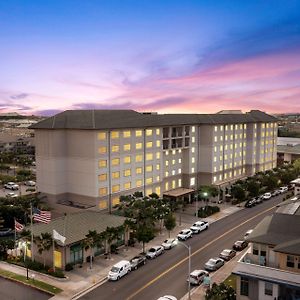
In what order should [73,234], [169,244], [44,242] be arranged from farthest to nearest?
1. [169,244]
2. [73,234]
3. [44,242]

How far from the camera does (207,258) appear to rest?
57.1 m

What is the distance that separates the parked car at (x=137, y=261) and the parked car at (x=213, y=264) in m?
9.09

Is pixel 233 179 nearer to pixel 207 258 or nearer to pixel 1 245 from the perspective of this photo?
→ pixel 207 258

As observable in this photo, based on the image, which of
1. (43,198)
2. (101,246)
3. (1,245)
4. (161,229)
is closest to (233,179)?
(161,229)

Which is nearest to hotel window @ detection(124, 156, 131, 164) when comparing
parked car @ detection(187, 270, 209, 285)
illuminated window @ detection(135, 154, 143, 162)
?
illuminated window @ detection(135, 154, 143, 162)

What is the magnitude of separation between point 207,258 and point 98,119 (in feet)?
121

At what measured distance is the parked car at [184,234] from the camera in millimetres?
65938

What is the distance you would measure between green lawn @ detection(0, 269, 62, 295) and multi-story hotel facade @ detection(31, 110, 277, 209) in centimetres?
2791

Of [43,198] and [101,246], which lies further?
[43,198]

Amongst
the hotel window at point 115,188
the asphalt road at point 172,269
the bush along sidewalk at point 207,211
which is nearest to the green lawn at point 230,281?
the asphalt road at point 172,269

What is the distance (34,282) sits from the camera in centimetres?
4781

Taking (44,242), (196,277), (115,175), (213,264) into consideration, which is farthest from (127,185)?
(196,277)

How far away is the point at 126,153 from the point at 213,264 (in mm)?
37425

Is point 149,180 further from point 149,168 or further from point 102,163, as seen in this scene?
point 102,163
